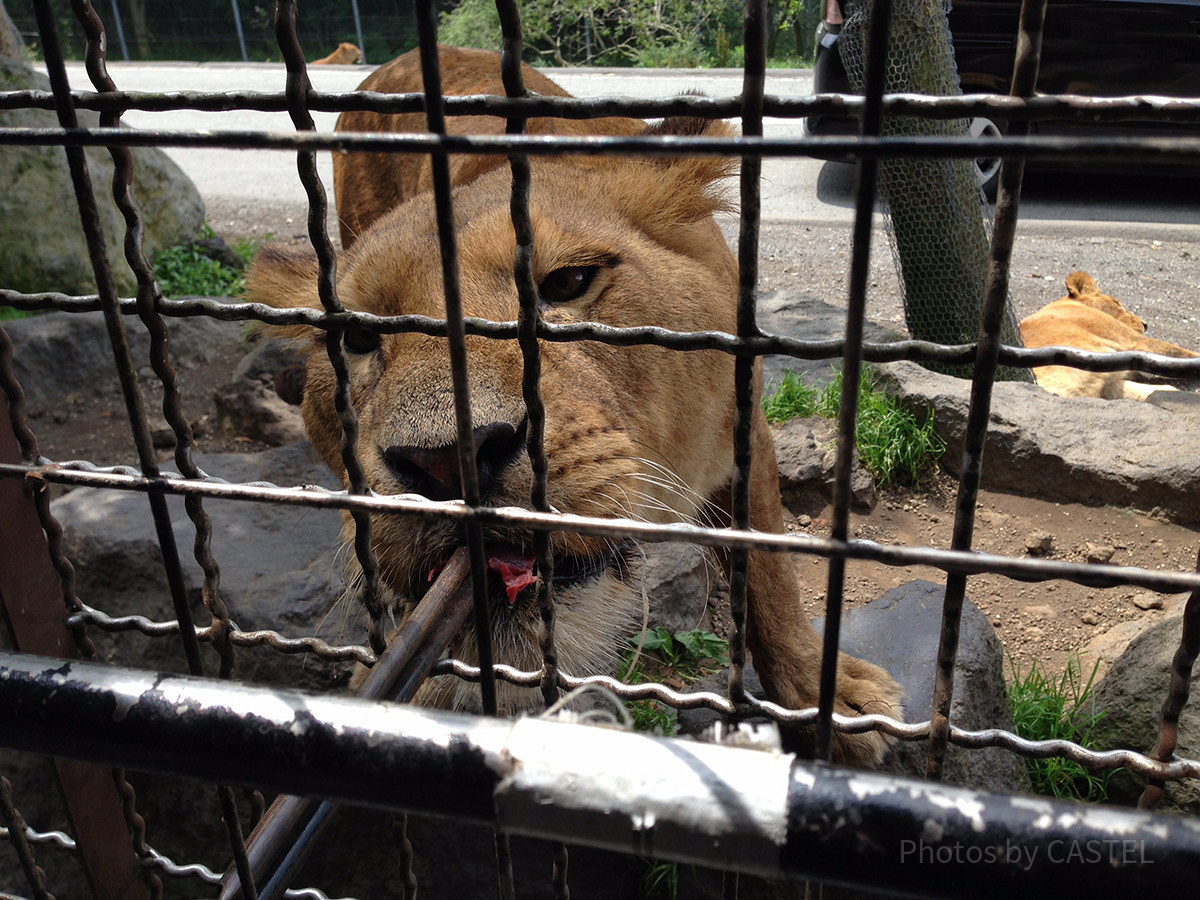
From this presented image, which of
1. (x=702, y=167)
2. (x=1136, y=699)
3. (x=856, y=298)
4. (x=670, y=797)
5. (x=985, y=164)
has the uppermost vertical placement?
(x=856, y=298)

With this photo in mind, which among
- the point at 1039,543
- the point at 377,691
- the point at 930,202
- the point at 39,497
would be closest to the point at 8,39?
the point at 930,202

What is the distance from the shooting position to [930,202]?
486 centimetres

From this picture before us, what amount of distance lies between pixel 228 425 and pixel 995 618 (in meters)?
4.37

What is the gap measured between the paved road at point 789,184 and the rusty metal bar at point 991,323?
3748mm

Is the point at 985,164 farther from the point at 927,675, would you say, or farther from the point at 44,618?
the point at 44,618

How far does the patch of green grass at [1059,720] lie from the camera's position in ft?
8.84

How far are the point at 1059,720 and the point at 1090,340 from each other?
3240mm

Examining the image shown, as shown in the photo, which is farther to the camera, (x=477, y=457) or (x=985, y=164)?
(x=985, y=164)

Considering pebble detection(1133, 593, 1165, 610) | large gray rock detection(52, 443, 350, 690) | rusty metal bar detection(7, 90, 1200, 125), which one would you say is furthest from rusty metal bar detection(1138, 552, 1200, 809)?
pebble detection(1133, 593, 1165, 610)

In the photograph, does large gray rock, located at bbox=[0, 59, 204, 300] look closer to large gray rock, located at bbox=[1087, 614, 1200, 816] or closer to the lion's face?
the lion's face

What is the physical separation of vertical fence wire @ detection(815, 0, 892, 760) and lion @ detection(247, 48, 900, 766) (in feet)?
2.81

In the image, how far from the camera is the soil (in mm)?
3486

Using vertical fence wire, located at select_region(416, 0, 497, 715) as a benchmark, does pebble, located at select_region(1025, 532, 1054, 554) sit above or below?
below

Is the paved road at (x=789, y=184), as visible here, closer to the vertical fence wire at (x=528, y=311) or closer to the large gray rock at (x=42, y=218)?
the large gray rock at (x=42, y=218)
